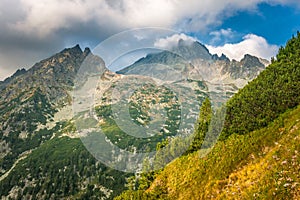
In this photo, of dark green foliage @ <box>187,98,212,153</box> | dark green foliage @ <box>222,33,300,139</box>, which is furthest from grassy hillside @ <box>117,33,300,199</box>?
dark green foliage @ <box>187,98,212,153</box>

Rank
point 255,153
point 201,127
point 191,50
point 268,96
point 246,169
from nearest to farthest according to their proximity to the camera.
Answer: point 191,50, point 246,169, point 255,153, point 268,96, point 201,127

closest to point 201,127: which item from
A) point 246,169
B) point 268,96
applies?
point 268,96

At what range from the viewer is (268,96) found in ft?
213

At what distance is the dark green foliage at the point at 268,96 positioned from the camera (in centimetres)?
6116

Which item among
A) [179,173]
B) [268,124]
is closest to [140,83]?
[268,124]

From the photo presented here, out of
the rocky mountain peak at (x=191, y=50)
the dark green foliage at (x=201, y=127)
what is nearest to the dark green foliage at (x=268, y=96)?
the dark green foliage at (x=201, y=127)

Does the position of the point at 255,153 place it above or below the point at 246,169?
above

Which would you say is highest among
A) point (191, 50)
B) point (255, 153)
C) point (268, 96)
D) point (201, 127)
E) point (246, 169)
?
point (268, 96)

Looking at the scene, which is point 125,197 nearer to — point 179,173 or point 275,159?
point 179,173

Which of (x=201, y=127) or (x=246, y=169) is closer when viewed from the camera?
(x=246, y=169)

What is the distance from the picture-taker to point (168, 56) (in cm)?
2812

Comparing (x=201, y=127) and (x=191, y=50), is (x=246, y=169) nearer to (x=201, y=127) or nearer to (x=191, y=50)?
(x=191, y=50)

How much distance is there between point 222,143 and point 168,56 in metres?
41.7

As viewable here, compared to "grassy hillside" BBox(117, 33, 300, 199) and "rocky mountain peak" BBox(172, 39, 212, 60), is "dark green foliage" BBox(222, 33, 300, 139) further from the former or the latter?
"rocky mountain peak" BBox(172, 39, 212, 60)
